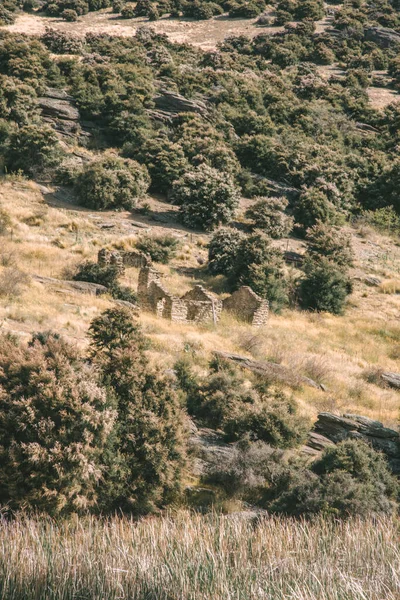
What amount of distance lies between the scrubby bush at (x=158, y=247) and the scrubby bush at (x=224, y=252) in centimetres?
243

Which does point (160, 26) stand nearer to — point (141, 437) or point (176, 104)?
point (176, 104)

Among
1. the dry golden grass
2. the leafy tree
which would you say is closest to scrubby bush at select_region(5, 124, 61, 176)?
the dry golden grass

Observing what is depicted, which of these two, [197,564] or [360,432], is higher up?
[197,564]

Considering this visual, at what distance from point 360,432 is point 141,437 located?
21.9 ft

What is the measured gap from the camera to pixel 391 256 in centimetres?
4425

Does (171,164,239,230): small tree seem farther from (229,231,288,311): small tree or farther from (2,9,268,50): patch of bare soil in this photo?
(2,9,268,50): patch of bare soil

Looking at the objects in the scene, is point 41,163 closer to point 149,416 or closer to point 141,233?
point 141,233

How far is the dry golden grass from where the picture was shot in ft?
65.5

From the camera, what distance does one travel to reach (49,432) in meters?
10.8

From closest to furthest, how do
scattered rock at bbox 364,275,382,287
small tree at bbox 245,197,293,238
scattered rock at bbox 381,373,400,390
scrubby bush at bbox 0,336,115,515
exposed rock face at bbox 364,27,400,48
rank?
scrubby bush at bbox 0,336,115,515 < scattered rock at bbox 381,373,400,390 < scattered rock at bbox 364,275,382,287 < small tree at bbox 245,197,293,238 < exposed rock face at bbox 364,27,400,48

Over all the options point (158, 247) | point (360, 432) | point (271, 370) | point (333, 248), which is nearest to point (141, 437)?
point (360, 432)

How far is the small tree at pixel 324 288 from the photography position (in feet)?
106

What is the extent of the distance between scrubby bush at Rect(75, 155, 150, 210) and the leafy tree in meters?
28.1

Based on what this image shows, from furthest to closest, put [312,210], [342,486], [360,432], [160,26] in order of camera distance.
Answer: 1. [160,26]
2. [312,210]
3. [360,432]
4. [342,486]
